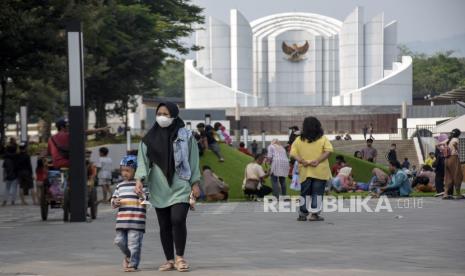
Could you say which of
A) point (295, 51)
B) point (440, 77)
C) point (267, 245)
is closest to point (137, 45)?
point (267, 245)

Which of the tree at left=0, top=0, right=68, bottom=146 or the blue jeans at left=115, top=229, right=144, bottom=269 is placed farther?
the tree at left=0, top=0, right=68, bottom=146

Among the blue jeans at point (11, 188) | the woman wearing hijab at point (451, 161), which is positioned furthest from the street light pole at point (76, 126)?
the woman wearing hijab at point (451, 161)

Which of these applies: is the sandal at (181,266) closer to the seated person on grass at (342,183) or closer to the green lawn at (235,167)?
the green lawn at (235,167)

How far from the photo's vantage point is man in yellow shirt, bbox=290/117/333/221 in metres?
16.4

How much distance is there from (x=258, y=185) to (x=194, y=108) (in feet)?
232

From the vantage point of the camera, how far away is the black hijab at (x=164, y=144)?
10.1 m

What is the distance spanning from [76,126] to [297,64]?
78.4 m

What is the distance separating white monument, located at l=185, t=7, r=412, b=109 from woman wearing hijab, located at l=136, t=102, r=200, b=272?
7985 cm

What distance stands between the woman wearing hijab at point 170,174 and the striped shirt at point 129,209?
0.17 meters

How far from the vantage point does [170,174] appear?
10.1m

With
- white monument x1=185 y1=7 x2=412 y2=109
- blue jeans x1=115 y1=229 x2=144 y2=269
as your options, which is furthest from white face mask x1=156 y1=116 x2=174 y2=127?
white monument x1=185 y1=7 x2=412 y2=109

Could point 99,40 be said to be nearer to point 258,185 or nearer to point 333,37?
point 258,185

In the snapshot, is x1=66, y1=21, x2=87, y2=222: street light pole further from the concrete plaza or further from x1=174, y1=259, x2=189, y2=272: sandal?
x1=174, y1=259, x2=189, y2=272: sandal

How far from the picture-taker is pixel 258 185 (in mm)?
24375
